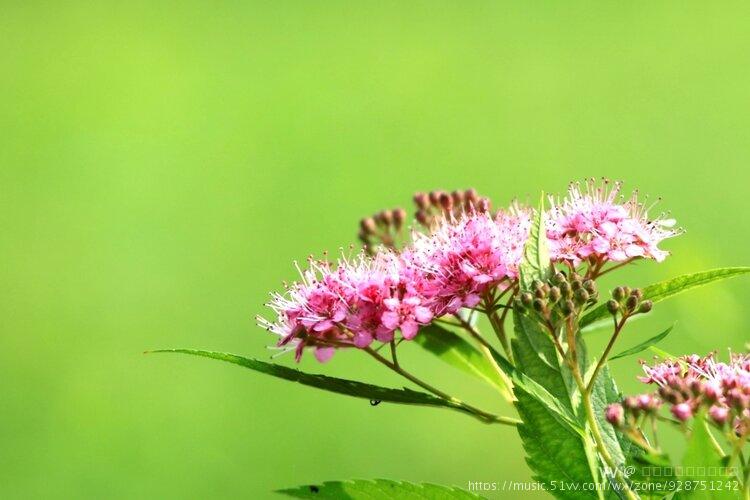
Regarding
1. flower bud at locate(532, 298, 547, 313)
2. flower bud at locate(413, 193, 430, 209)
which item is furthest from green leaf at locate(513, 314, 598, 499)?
flower bud at locate(413, 193, 430, 209)

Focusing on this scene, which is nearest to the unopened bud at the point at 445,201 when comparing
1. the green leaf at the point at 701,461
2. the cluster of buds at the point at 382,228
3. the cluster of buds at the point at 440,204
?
the cluster of buds at the point at 440,204

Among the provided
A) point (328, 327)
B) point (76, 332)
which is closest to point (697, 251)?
point (328, 327)

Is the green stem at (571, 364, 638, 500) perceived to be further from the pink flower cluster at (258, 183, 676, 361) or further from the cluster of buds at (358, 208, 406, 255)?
the cluster of buds at (358, 208, 406, 255)

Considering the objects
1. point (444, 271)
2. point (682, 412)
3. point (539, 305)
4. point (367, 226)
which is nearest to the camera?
point (682, 412)

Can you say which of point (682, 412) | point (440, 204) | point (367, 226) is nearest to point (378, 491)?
point (682, 412)

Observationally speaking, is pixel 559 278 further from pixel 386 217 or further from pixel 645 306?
pixel 386 217

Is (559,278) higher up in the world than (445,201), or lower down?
lower down

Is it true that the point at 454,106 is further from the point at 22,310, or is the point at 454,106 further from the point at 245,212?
the point at 22,310
